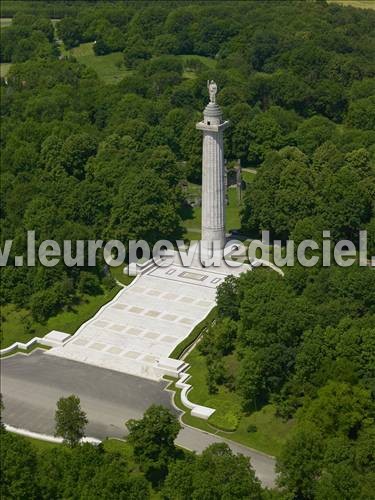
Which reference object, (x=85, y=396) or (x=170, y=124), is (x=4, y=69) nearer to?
(x=170, y=124)

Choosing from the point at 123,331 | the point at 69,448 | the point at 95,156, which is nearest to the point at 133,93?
the point at 95,156

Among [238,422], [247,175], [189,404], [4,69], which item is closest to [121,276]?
[189,404]

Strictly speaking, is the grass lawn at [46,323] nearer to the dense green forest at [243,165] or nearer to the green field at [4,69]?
the dense green forest at [243,165]

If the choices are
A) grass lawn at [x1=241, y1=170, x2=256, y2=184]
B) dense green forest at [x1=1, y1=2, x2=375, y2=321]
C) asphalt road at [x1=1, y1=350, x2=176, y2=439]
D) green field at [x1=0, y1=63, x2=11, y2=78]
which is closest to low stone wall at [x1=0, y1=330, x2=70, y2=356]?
asphalt road at [x1=1, y1=350, x2=176, y2=439]

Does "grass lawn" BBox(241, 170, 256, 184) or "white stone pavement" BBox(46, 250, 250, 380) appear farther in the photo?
"grass lawn" BBox(241, 170, 256, 184)

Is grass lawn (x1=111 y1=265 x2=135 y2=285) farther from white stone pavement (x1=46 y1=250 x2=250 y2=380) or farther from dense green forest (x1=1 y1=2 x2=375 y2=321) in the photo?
dense green forest (x1=1 y1=2 x2=375 y2=321)

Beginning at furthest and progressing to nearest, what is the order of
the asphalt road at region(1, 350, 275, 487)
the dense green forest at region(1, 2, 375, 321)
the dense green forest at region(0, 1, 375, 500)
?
the dense green forest at region(1, 2, 375, 321)
the asphalt road at region(1, 350, 275, 487)
the dense green forest at region(0, 1, 375, 500)

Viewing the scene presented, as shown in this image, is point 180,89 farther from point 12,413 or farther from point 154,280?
point 12,413
